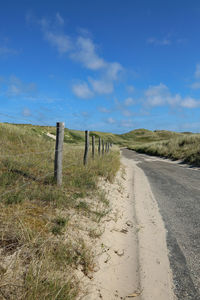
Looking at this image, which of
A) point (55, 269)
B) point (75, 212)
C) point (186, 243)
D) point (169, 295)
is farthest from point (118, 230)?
point (55, 269)

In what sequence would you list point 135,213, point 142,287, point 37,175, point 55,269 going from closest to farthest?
point 55,269 → point 142,287 → point 135,213 → point 37,175

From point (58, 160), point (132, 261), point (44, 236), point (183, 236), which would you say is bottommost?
point (132, 261)

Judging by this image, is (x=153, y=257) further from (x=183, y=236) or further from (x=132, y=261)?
(x=183, y=236)

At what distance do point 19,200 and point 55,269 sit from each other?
1.76 metres

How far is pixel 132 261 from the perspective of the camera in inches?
110

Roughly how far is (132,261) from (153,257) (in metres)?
0.36

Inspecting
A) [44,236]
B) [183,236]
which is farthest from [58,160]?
[183,236]

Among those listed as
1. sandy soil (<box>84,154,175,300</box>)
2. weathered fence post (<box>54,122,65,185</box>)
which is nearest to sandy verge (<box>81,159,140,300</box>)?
sandy soil (<box>84,154,175,300</box>)

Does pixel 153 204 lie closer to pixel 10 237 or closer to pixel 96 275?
pixel 96 275

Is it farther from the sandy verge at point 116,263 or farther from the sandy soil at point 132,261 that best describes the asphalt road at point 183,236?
the sandy verge at point 116,263

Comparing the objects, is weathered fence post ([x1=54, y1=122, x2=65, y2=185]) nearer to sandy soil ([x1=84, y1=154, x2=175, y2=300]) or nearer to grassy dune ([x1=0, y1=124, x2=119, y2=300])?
grassy dune ([x1=0, y1=124, x2=119, y2=300])

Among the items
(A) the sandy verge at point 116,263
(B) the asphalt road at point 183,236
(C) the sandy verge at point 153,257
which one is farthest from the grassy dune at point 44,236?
(B) the asphalt road at point 183,236

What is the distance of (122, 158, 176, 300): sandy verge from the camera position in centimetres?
225

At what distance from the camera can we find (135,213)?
4727mm
